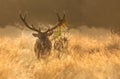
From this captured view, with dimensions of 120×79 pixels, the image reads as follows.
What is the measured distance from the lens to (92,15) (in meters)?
4.29

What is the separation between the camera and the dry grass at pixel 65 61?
411 cm

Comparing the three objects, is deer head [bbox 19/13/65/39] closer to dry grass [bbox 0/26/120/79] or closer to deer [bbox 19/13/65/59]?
deer [bbox 19/13/65/59]

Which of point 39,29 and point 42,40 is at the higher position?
point 39,29

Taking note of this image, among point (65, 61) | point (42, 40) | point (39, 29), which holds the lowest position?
point (65, 61)

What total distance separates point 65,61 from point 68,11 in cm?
51

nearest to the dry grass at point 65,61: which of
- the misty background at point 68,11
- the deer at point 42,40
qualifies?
the deer at point 42,40

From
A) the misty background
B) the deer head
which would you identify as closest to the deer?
the deer head

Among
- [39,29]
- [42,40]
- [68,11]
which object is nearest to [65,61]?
[42,40]

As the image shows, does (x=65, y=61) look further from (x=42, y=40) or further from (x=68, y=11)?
(x=68, y=11)

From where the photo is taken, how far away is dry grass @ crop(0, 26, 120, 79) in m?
4.11

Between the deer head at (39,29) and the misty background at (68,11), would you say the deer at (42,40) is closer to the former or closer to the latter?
the deer head at (39,29)

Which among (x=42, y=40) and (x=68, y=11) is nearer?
(x=42, y=40)

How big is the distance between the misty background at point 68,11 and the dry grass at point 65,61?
0.18 m

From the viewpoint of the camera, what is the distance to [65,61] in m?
4.16
